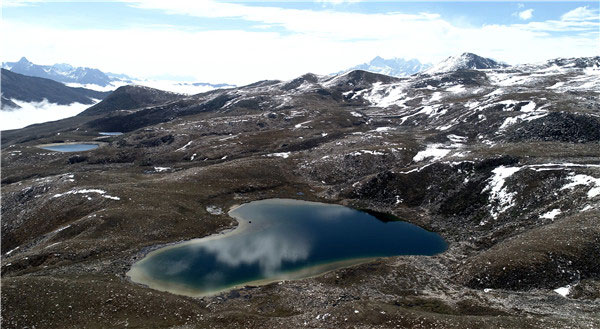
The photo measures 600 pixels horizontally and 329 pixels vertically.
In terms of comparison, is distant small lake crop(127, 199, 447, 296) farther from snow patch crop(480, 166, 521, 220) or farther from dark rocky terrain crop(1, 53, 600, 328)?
snow patch crop(480, 166, 521, 220)

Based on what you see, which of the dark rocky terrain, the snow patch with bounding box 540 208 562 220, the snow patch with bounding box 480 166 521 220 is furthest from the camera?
the snow patch with bounding box 480 166 521 220

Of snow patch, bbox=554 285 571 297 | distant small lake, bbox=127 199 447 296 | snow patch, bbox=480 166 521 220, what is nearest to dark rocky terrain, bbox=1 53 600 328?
snow patch, bbox=554 285 571 297

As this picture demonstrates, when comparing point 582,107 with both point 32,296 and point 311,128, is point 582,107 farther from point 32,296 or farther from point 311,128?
point 32,296

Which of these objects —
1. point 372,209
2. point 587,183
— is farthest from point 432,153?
point 587,183

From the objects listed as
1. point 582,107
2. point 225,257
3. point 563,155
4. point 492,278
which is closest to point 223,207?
point 225,257

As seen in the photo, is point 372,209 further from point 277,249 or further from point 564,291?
point 564,291

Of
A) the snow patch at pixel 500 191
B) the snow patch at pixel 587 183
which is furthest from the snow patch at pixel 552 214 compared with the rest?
the snow patch at pixel 500 191

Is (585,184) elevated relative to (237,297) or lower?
elevated

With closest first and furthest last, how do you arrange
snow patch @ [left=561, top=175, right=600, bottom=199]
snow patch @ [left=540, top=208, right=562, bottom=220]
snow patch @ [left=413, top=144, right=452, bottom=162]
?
snow patch @ [left=540, top=208, right=562, bottom=220]
snow patch @ [left=561, top=175, right=600, bottom=199]
snow patch @ [left=413, top=144, right=452, bottom=162]
